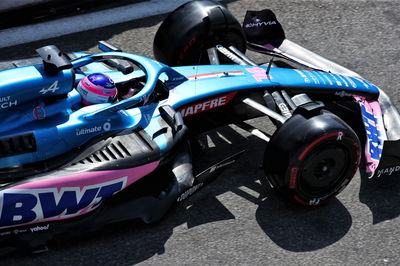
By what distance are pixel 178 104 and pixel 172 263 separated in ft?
4.41

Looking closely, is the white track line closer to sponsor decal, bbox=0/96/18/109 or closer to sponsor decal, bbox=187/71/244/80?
sponsor decal, bbox=187/71/244/80

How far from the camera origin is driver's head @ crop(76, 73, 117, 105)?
498 centimetres

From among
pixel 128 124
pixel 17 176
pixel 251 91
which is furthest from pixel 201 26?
pixel 17 176

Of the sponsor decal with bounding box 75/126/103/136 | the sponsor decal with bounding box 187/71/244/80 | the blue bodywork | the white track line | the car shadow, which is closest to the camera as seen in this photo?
the blue bodywork

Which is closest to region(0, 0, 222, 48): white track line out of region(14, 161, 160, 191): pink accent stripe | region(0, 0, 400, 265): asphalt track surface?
region(0, 0, 400, 265): asphalt track surface

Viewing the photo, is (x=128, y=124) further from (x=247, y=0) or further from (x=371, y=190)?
(x=247, y=0)

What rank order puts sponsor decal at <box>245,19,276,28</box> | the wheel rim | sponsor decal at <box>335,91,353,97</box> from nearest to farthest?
the wheel rim → sponsor decal at <box>335,91,353,97</box> → sponsor decal at <box>245,19,276,28</box>

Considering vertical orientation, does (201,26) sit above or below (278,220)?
above

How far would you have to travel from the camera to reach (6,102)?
183 inches

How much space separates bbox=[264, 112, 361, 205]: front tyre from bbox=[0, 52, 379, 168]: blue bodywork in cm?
83

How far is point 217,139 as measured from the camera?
618 cm

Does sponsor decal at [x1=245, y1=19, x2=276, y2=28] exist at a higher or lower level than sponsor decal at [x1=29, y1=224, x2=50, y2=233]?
higher

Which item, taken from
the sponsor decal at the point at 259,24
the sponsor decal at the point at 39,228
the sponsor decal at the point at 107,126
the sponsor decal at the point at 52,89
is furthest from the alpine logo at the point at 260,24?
the sponsor decal at the point at 39,228

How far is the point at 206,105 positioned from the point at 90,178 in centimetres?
136
